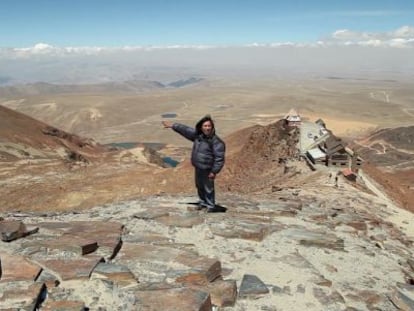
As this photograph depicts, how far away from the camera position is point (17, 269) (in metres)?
6.21

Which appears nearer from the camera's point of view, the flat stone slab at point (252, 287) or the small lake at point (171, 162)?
the flat stone slab at point (252, 287)

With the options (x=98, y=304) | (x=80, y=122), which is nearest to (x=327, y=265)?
(x=98, y=304)

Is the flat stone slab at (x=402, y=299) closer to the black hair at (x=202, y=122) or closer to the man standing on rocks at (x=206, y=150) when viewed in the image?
the man standing on rocks at (x=206, y=150)

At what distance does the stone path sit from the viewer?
19.2 ft

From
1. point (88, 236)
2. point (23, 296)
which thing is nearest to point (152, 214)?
point (88, 236)

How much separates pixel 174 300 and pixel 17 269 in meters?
2.24

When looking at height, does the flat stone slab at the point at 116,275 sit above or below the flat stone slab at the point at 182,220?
above

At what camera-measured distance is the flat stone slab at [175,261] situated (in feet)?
21.7

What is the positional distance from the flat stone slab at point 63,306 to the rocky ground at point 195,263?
0.01 m

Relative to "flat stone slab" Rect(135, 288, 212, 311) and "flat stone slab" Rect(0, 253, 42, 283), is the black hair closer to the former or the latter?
"flat stone slab" Rect(135, 288, 212, 311)

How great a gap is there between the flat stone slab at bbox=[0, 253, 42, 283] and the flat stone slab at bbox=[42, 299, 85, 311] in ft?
2.22

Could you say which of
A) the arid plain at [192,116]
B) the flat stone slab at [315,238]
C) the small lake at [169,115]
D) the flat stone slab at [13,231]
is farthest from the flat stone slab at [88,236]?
the small lake at [169,115]

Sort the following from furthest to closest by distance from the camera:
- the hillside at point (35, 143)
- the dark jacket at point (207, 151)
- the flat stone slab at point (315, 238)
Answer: the hillside at point (35, 143) → the dark jacket at point (207, 151) → the flat stone slab at point (315, 238)

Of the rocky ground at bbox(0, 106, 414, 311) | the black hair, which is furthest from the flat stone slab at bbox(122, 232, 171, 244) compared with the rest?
the black hair
